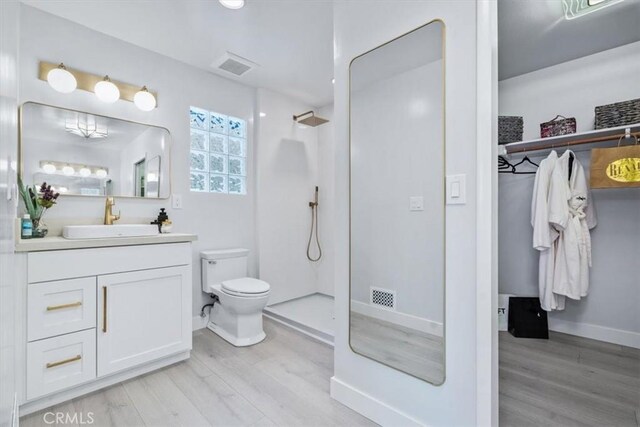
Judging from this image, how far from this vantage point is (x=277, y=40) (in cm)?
226

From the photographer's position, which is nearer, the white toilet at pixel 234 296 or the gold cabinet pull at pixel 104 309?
the gold cabinet pull at pixel 104 309

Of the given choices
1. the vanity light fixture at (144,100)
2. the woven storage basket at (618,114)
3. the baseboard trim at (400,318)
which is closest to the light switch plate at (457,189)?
the baseboard trim at (400,318)

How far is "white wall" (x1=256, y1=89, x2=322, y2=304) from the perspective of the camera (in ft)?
10.3

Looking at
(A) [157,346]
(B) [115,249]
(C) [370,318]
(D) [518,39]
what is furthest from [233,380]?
(D) [518,39]

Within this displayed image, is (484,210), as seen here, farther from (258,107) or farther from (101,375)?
(258,107)

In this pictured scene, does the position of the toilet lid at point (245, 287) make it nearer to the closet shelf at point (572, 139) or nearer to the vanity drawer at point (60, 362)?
the vanity drawer at point (60, 362)

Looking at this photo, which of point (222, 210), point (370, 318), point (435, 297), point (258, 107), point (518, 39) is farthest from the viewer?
point (258, 107)

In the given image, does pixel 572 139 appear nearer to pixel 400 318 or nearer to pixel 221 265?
pixel 400 318

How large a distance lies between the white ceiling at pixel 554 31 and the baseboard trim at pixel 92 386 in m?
3.26

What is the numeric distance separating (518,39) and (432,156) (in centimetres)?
174

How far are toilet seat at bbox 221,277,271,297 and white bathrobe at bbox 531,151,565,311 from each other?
89.1 inches

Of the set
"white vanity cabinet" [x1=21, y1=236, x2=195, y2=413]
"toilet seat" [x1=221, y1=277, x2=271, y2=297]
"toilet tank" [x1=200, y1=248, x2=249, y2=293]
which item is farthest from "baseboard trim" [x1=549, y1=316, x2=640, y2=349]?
"white vanity cabinet" [x1=21, y1=236, x2=195, y2=413]

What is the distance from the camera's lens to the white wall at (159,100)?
194 cm

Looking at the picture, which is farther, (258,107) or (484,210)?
(258,107)
